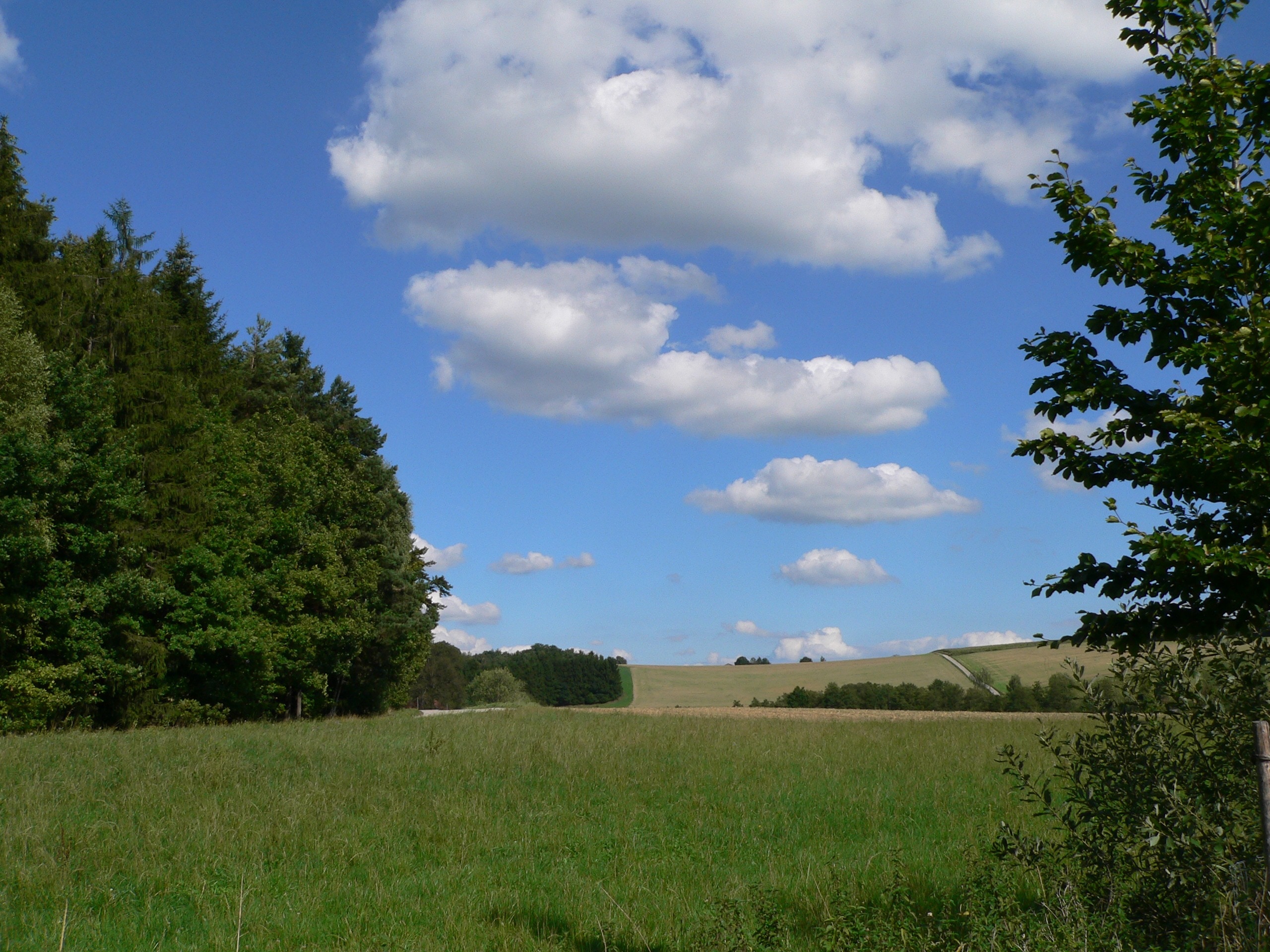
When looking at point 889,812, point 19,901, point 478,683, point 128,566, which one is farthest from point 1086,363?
point 478,683

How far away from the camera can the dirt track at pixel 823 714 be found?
2703 centimetres

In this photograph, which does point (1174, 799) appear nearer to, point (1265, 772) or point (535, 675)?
point (1265, 772)

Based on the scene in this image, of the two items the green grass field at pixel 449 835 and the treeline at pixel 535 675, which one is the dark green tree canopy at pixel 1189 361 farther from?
the treeline at pixel 535 675

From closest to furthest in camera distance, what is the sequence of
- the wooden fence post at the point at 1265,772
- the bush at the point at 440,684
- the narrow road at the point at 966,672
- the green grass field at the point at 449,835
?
the wooden fence post at the point at 1265,772 → the green grass field at the point at 449,835 → the narrow road at the point at 966,672 → the bush at the point at 440,684

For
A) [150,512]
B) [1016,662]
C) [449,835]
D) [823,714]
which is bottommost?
[823,714]

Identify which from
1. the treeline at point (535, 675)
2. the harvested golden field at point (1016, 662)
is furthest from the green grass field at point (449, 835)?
the treeline at point (535, 675)

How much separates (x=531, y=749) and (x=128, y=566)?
19431mm

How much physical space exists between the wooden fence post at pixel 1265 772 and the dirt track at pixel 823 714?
21.6 m

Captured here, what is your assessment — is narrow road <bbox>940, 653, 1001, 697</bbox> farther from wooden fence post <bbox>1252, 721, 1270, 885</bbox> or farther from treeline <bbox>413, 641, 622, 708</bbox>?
wooden fence post <bbox>1252, 721, 1270, 885</bbox>

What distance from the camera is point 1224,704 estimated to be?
17.3 feet

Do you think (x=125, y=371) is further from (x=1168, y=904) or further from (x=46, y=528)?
(x=1168, y=904)

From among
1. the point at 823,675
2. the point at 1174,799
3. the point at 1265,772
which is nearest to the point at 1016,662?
the point at 823,675

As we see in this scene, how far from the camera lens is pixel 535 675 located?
105125 mm

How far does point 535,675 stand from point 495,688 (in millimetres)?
14258
